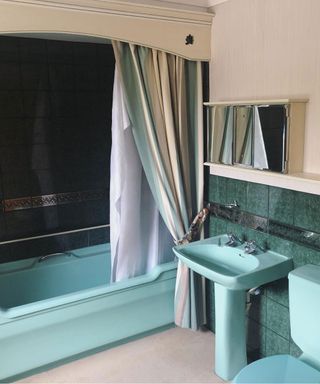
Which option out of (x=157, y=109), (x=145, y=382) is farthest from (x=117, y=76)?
(x=145, y=382)

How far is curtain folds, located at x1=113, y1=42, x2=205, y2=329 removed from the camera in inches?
96.5

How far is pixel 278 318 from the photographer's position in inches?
93.4

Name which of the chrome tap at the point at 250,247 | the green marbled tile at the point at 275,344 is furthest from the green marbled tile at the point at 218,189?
the green marbled tile at the point at 275,344

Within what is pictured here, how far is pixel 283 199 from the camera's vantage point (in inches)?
87.7

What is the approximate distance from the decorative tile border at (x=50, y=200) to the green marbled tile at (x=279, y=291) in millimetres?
1604

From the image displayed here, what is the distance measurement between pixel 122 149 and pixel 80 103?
2.65 feet

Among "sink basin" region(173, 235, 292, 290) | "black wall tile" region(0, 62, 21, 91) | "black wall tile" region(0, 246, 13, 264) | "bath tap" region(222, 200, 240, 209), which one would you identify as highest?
"black wall tile" region(0, 62, 21, 91)

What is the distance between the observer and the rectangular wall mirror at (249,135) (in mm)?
2107

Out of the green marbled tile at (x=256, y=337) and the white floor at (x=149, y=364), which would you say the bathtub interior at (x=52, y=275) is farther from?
the green marbled tile at (x=256, y=337)

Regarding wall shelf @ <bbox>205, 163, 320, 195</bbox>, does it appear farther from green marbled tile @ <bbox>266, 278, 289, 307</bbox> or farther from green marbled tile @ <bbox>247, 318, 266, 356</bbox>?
green marbled tile @ <bbox>247, 318, 266, 356</bbox>

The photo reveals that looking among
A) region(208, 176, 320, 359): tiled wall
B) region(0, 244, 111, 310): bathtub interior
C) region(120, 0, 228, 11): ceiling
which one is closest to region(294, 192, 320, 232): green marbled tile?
region(208, 176, 320, 359): tiled wall

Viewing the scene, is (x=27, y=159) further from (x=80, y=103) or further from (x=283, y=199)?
(x=283, y=199)

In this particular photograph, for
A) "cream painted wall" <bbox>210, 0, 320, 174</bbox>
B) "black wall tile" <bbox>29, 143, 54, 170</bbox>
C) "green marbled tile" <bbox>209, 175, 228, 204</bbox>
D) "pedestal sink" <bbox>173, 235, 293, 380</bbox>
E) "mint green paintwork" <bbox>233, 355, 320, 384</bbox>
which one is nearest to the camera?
"mint green paintwork" <bbox>233, 355, 320, 384</bbox>

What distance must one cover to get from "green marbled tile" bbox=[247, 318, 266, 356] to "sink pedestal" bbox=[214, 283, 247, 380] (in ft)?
0.52
